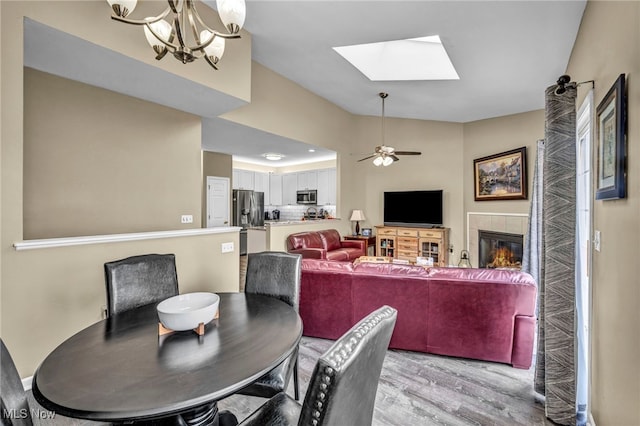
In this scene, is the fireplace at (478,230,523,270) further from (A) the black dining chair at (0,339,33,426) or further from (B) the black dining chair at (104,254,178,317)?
(A) the black dining chair at (0,339,33,426)

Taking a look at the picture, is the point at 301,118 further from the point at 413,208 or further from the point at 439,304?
the point at 439,304

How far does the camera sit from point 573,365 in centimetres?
183

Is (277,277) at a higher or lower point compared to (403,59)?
lower

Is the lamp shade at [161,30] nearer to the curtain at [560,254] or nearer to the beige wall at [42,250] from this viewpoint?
the beige wall at [42,250]

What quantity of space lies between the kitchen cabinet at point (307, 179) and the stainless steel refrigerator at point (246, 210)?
1181mm

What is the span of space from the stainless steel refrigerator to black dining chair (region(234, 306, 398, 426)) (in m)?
6.80

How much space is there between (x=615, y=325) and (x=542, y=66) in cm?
316

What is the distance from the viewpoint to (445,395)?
2152 millimetres

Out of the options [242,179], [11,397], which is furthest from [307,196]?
[11,397]

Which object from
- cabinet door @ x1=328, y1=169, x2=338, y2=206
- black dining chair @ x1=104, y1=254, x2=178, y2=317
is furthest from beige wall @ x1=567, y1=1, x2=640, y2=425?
cabinet door @ x1=328, y1=169, x2=338, y2=206

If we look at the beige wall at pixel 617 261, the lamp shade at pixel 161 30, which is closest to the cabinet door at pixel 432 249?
the beige wall at pixel 617 261

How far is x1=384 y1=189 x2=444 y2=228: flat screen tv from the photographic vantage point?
6.36m

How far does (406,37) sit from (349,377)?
3487 millimetres

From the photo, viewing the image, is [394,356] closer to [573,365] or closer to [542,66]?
[573,365]
